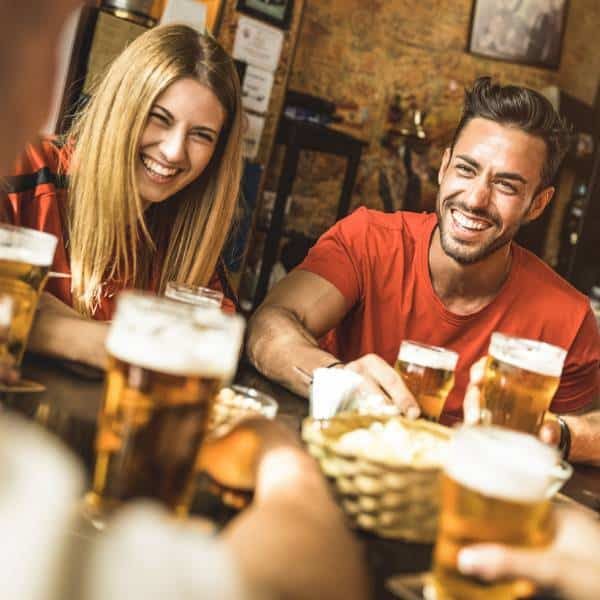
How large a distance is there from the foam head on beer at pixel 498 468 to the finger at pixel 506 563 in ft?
0.17

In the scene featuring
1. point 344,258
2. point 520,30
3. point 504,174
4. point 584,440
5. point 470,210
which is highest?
point 520,30

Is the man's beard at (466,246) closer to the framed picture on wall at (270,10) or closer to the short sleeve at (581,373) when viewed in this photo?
the short sleeve at (581,373)

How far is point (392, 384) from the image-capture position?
1.54 m

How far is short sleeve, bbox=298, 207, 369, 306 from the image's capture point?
95.0 inches

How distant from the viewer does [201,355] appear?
0.87 metres

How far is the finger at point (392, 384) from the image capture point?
1.49m

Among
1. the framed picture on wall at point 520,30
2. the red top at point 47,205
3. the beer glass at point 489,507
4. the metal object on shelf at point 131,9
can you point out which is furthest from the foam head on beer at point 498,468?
the framed picture on wall at point 520,30

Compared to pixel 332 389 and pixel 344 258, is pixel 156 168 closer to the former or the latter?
pixel 344 258

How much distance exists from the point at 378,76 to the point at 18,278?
5.19 metres

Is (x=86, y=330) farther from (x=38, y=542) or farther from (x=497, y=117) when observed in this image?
(x=497, y=117)

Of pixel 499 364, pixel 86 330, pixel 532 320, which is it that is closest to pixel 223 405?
pixel 86 330

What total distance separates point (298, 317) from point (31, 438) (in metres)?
1.72

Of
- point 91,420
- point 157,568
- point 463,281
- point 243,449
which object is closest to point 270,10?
point 463,281

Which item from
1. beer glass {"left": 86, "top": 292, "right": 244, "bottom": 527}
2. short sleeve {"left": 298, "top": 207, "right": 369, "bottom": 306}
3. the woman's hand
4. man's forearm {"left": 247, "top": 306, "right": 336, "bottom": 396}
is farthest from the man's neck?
beer glass {"left": 86, "top": 292, "right": 244, "bottom": 527}
